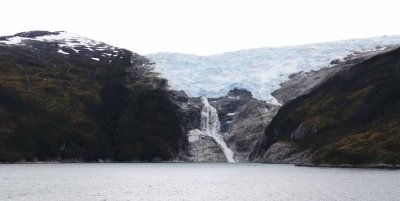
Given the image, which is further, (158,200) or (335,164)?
(335,164)

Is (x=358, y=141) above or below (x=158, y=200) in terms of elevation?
above

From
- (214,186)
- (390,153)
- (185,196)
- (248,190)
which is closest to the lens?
(185,196)

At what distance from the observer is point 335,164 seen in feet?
589

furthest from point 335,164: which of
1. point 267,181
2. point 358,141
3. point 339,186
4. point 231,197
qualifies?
point 231,197

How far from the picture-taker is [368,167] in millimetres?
167250

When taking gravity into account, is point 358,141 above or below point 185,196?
above

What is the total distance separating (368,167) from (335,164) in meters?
14.4

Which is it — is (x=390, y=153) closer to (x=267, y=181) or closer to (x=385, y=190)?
(x=267, y=181)

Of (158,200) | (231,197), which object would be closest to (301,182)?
(231,197)

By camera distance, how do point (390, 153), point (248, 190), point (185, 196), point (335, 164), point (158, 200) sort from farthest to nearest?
point (335, 164)
point (390, 153)
point (248, 190)
point (185, 196)
point (158, 200)

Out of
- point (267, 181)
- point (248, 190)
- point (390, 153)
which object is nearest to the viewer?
point (248, 190)

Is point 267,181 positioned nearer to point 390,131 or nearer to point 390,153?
point 390,153

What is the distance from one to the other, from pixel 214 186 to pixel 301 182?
20271mm

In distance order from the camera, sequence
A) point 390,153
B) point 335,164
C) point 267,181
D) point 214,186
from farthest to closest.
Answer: point 335,164
point 390,153
point 267,181
point 214,186
